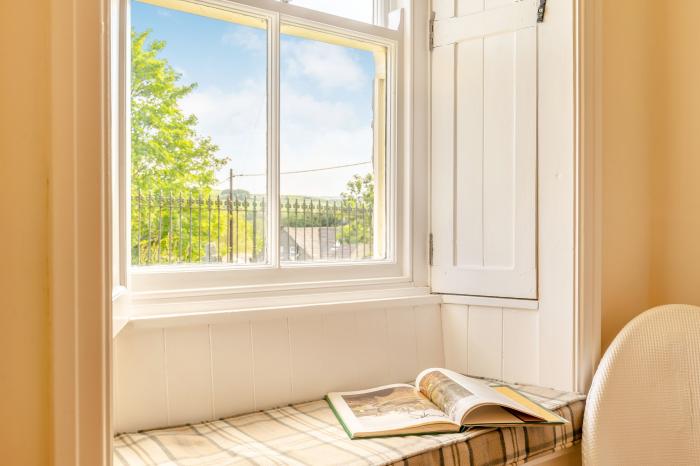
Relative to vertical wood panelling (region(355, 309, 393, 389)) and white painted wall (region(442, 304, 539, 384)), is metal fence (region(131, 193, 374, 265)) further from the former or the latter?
white painted wall (region(442, 304, 539, 384))

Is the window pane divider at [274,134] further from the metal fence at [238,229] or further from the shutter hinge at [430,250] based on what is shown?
the shutter hinge at [430,250]

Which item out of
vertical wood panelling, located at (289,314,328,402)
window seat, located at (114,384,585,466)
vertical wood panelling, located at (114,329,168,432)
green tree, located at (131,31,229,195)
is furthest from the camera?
vertical wood panelling, located at (289,314,328,402)

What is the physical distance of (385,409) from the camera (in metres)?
1.43

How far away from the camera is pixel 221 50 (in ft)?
5.17

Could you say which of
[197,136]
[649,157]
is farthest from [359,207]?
[649,157]

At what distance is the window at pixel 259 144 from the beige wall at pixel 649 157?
0.64 m

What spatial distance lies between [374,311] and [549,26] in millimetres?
944

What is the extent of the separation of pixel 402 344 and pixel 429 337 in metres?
0.12

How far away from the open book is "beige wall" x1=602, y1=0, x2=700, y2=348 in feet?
1.69

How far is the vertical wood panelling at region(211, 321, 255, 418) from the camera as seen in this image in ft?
4.64

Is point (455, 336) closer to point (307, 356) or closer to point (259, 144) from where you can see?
point (307, 356)

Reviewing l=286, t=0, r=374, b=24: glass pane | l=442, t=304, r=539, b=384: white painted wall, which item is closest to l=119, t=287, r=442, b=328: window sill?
l=442, t=304, r=539, b=384: white painted wall

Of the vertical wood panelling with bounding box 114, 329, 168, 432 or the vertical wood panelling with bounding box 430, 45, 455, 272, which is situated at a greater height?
the vertical wood panelling with bounding box 430, 45, 455, 272

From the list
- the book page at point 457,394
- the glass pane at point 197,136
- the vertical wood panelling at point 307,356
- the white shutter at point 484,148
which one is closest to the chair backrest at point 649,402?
the book page at point 457,394
